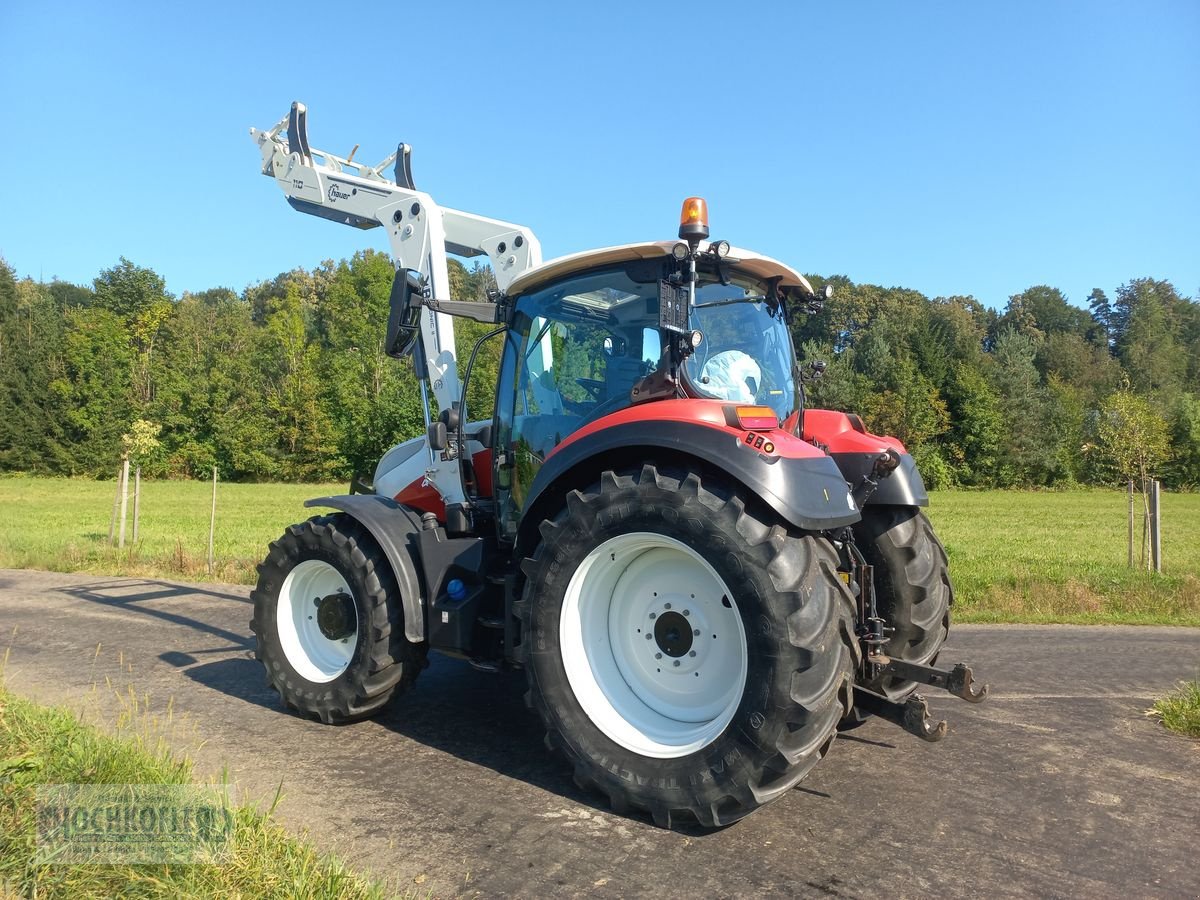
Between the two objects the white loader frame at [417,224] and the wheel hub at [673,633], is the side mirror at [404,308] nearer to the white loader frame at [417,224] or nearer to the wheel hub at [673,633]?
the white loader frame at [417,224]

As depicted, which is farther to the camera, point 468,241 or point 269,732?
point 468,241

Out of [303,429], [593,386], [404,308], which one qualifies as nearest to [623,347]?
[593,386]

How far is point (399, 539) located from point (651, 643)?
5.46 ft

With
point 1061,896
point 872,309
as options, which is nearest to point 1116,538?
point 1061,896

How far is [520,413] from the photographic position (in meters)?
4.71

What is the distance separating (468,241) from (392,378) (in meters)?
41.7

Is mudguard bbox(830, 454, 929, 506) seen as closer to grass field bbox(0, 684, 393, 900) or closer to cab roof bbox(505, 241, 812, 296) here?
cab roof bbox(505, 241, 812, 296)

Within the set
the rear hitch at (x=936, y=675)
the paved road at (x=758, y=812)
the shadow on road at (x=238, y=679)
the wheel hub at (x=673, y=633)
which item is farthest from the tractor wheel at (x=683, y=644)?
the shadow on road at (x=238, y=679)

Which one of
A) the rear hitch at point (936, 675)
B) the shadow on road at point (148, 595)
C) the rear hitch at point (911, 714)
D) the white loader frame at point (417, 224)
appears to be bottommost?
the shadow on road at point (148, 595)

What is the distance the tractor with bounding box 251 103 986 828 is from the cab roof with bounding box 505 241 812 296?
0.02 meters

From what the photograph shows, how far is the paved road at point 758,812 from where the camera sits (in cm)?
296

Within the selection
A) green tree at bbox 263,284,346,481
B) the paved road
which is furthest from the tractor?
green tree at bbox 263,284,346,481

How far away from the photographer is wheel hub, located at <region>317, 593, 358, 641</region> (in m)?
4.83

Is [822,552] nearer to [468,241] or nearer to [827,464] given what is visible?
[827,464]
